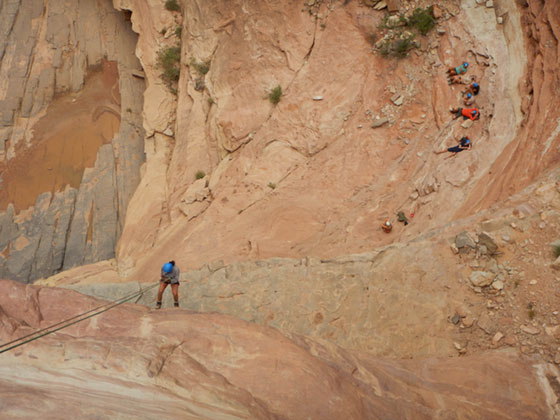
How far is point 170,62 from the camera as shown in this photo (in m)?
15.4

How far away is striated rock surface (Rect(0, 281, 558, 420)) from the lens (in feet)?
11.2

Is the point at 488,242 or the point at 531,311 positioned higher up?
the point at 488,242

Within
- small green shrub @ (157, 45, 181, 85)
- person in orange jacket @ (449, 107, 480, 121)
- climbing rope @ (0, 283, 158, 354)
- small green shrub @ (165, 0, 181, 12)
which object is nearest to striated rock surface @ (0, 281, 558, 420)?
climbing rope @ (0, 283, 158, 354)

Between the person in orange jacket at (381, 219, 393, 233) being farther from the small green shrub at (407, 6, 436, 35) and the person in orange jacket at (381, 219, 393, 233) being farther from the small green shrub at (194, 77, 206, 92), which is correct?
the small green shrub at (194, 77, 206, 92)

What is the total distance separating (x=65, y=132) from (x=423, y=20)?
14.1m

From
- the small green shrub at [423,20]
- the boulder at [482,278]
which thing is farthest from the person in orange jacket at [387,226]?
the small green shrub at [423,20]

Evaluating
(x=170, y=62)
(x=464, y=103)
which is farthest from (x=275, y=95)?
(x=170, y=62)

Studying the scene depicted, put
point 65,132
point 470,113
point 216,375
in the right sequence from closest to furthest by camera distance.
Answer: point 216,375
point 470,113
point 65,132

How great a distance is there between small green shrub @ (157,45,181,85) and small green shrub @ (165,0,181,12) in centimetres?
137

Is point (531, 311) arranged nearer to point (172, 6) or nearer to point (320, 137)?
point (320, 137)

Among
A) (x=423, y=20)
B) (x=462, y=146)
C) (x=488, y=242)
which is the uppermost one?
(x=423, y=20)

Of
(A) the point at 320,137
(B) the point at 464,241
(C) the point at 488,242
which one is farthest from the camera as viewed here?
(A) the point at 320,137

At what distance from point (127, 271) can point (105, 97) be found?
9608 millimetres

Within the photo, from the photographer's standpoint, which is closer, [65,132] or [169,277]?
[169,277]
